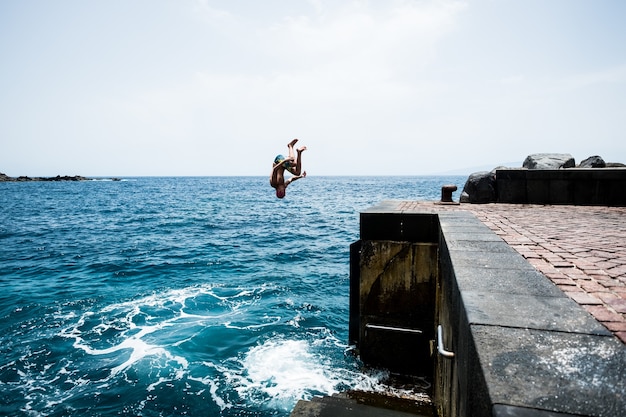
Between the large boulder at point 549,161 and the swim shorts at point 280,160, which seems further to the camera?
the large boulder at point 549,161

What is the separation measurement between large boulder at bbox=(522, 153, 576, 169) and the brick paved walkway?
236cm

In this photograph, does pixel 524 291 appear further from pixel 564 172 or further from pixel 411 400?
pixel 564 172

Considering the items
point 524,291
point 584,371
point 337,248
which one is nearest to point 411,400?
point 524,291

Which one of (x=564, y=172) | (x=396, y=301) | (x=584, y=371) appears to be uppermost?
(x=564, y=172)

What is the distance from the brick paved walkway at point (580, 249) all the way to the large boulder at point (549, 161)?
7.73 ft

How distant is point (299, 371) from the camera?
7605mm

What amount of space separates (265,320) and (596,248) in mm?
8298

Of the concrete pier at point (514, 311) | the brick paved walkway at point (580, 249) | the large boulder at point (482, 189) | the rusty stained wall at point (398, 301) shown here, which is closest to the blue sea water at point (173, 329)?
the rusty stained wall at point (398, 301)

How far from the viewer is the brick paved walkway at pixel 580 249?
2586 millimetres

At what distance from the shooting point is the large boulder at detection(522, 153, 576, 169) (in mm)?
9991

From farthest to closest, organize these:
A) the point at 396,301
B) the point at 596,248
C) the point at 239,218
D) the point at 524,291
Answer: the point at 239,218, the point at 396,301, the point at 596,248, the point at 524,291

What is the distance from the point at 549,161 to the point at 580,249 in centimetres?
733

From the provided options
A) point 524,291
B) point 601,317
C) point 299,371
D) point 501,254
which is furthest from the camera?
point 299,371

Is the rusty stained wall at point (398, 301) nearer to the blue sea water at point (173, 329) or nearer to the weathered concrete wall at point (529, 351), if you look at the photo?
the blue sea water at point (173, 329)
